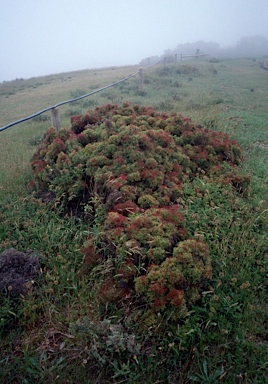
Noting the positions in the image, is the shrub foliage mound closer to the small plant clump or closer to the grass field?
the grass field

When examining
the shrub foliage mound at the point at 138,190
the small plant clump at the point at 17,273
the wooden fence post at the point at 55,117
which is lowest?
the small plant clump at the point at 17,273

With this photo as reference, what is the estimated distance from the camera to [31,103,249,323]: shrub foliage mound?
9.05 feet

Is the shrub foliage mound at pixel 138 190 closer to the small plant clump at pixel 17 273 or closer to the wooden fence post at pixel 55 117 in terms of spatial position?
the wooden fence post at pixel 55 117

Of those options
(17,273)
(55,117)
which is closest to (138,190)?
(17,273)

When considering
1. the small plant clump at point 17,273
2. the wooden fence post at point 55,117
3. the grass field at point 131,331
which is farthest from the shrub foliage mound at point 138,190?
the small plant clump at point 17,273

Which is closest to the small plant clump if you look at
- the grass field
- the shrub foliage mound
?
the grass field

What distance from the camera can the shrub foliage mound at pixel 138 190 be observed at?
2760 millimetres

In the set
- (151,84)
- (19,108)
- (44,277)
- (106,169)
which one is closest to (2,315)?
(44,277)

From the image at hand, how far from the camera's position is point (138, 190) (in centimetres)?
385

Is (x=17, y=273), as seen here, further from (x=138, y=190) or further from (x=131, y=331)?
(x=138, y=190)

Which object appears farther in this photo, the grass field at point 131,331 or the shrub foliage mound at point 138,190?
the shrub foliage mound at point 138,190

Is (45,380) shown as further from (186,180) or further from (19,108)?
(19,108)

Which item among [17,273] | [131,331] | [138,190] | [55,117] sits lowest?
[131,331]

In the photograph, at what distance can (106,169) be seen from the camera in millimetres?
4156
